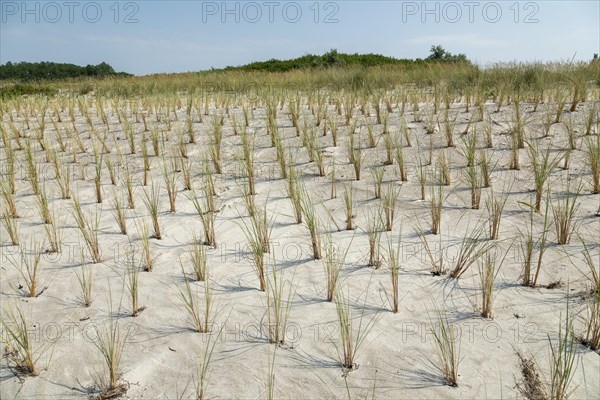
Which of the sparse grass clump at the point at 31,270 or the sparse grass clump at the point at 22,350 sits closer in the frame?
the sparse grass clump at the point at 22,350

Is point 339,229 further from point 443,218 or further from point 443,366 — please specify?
point 443,366

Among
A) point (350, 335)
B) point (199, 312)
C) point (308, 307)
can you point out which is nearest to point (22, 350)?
point (199, 312)

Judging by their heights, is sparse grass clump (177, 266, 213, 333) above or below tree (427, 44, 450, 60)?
below

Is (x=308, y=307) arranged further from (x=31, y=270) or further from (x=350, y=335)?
(x=31, y=270)

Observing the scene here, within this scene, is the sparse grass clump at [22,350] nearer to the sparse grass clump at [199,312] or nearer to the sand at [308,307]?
the sand at [308,307]

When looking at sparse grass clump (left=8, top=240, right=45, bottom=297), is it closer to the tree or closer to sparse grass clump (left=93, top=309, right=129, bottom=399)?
sparse grass clump (left=93, top=309, right=129, bottom=399)

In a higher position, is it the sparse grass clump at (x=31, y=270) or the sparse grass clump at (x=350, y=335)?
the sparse grass clump at (x=31, y=270)

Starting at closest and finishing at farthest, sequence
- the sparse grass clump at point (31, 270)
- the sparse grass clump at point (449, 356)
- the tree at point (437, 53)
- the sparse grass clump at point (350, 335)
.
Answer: the sparse grass clump at point (449, 356), the sparse grass clump at point (350, 335), the sparse grass clump at point (31, 270), the tree at point (437, 53)

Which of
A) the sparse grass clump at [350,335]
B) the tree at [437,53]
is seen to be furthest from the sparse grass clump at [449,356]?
the tree at [437,53]

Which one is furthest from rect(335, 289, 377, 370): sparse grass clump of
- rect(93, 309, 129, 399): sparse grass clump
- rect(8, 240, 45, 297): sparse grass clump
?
rect(8, 240, 45, 297): sparse grass clump

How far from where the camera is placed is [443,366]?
2.35 metres

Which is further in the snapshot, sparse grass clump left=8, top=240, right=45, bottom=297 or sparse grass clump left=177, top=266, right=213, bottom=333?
sparse grass clump left=8, top=240, right=45, bottom=297

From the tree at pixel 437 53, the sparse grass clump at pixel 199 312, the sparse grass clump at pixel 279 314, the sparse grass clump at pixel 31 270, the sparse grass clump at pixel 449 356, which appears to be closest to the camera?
the sparse grass clump at pixel 449 356

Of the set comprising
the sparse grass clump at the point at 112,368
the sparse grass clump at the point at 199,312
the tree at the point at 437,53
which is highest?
the tree at the point at 437,53
